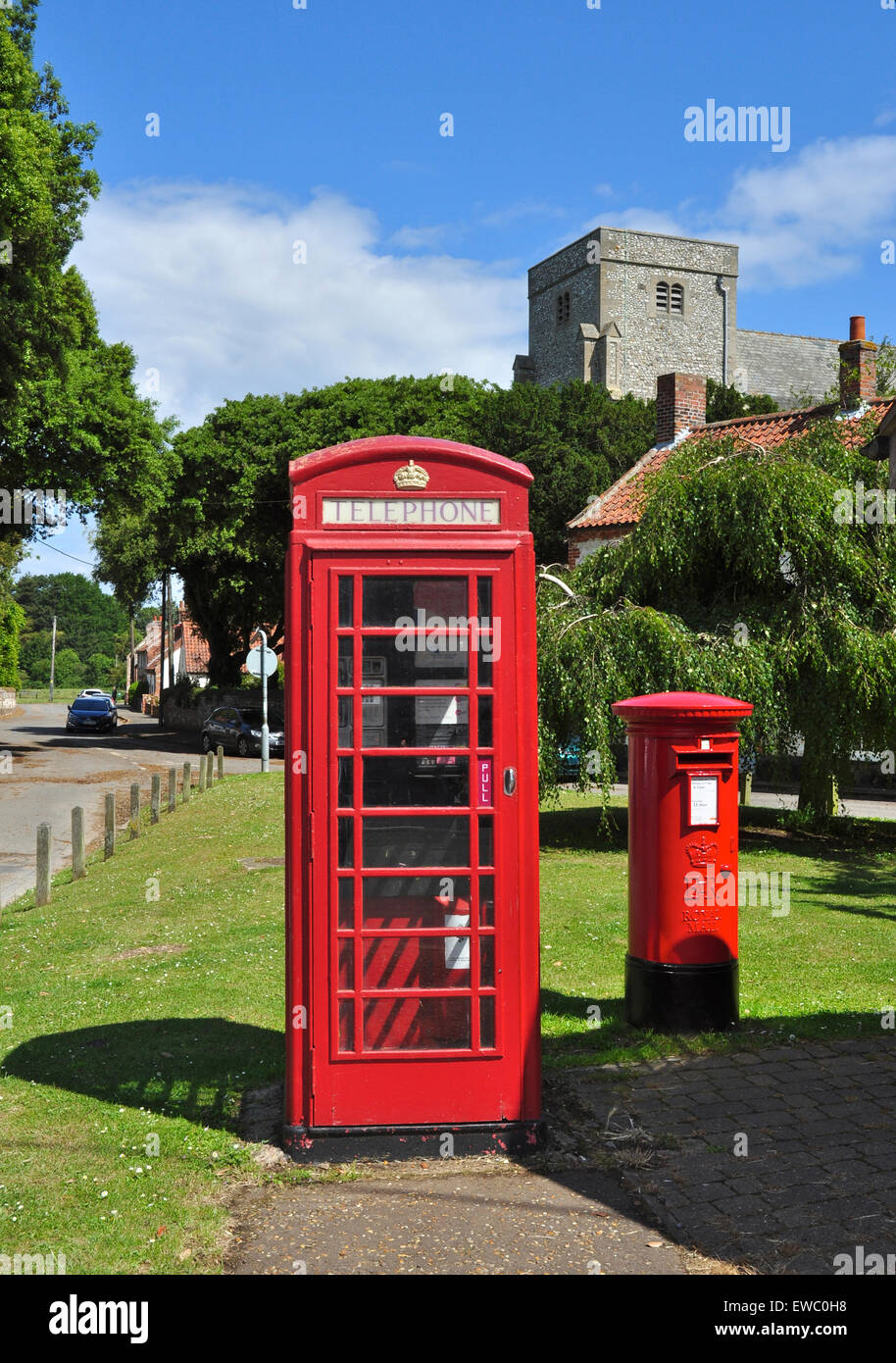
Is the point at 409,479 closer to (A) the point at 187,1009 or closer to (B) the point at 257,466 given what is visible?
(A) the point at 187,1009

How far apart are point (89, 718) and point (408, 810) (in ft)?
144

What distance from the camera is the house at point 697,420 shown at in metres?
26.9

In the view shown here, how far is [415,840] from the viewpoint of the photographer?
189 inches

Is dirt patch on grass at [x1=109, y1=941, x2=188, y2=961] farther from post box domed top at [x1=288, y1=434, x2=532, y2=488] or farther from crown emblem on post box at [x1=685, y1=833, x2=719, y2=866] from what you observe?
post box domed top at [x1=288, y1=434, x2=532, y2=488]

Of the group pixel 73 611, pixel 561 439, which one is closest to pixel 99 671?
pixel 73 611

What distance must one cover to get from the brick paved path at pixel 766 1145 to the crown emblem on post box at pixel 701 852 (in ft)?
3.38

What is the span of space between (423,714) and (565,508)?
3818 cm

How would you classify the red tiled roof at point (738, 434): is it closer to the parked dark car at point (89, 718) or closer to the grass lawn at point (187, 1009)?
the grass lawn at point (187, 1009)

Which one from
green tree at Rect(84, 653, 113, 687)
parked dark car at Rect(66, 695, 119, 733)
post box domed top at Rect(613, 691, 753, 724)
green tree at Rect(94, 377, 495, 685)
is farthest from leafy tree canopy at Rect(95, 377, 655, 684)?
green tree at Rect(84, 653, 113, 687)

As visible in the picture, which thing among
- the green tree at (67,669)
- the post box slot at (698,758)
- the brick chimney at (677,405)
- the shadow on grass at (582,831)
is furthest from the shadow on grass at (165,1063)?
the green tree at (67,669)

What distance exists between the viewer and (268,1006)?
7195 millimetres

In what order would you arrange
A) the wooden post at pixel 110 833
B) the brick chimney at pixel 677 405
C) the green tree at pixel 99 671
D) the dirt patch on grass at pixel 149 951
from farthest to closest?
the green tree at pixel 99 671, the brick chimney at pixel 677 405, the wooden post at pixel 110 833, the dirt patch on grass at pixel 149 951
